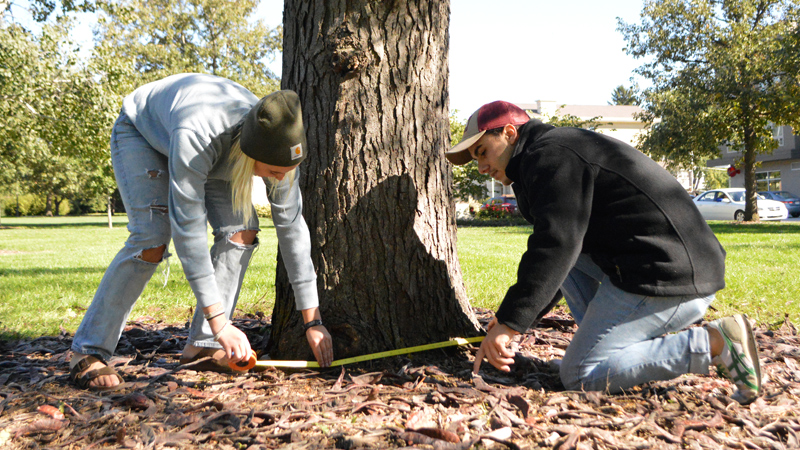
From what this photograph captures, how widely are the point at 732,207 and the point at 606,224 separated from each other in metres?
23.4

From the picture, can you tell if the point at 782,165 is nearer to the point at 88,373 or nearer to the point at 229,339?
the point at 229,339

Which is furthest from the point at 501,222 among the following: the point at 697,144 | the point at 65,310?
the point at 65,310

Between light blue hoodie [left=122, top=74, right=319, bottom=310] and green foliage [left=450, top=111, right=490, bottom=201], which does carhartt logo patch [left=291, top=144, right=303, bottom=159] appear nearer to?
light blue hoodie [left=122, top=74, right=319, bottom=310]

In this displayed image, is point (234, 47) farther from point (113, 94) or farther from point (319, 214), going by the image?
point (319, 214)

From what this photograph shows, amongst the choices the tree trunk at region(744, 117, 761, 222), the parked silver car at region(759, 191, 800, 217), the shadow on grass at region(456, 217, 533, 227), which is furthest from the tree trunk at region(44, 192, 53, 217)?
the parked silver car at region(759, 191, 800, 217)

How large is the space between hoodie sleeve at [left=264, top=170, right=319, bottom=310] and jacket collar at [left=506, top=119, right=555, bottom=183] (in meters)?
1.01

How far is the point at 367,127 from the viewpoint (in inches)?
115

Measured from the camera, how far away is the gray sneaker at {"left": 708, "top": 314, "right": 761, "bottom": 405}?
7.59ft

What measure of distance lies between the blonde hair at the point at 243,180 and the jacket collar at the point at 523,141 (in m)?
1.02

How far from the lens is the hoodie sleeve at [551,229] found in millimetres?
2332

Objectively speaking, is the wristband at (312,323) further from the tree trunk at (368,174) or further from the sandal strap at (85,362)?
the sandal strap at (85,362)

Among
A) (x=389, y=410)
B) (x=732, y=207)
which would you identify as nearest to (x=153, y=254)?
(x=389, y=410)

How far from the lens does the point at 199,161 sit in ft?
7.50

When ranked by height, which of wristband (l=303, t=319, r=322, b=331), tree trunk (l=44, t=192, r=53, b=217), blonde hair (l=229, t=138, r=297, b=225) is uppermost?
tree trunk (l=44, t=192, r=53, b=217)
